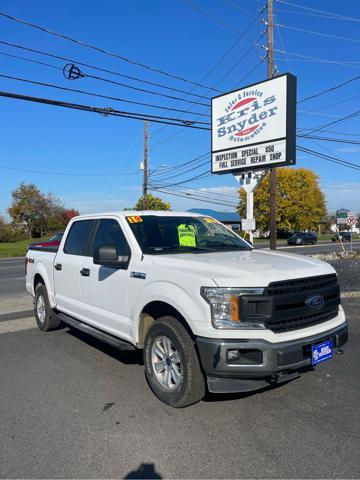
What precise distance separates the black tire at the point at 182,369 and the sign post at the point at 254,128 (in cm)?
904

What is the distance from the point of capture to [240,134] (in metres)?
12.9

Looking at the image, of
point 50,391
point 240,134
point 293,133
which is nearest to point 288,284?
point 50,391

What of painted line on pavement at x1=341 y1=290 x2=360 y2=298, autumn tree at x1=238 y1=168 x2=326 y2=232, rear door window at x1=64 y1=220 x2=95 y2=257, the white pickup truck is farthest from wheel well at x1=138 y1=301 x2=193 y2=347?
autumn tree at x1=238 y1=168 x2=326 y2=232

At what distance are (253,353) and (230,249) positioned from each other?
177 centimetres

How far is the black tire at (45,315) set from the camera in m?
6.47

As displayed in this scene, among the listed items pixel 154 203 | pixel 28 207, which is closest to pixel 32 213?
pixel 28 207

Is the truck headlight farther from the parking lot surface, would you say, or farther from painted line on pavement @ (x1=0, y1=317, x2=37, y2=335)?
painted line on pavement @ (x1=0, y1=317, x2=37, y2=335)

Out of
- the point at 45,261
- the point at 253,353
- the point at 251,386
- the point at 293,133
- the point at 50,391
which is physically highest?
the point at 293,133

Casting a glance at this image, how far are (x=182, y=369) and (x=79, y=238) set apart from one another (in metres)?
2.81

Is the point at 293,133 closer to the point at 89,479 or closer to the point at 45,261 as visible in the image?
the point at 45,261

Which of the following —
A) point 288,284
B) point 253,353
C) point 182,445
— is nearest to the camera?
point 182,445

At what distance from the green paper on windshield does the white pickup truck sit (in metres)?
0.02

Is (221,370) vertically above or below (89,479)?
above

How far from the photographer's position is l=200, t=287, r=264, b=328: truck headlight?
3.40 meters
